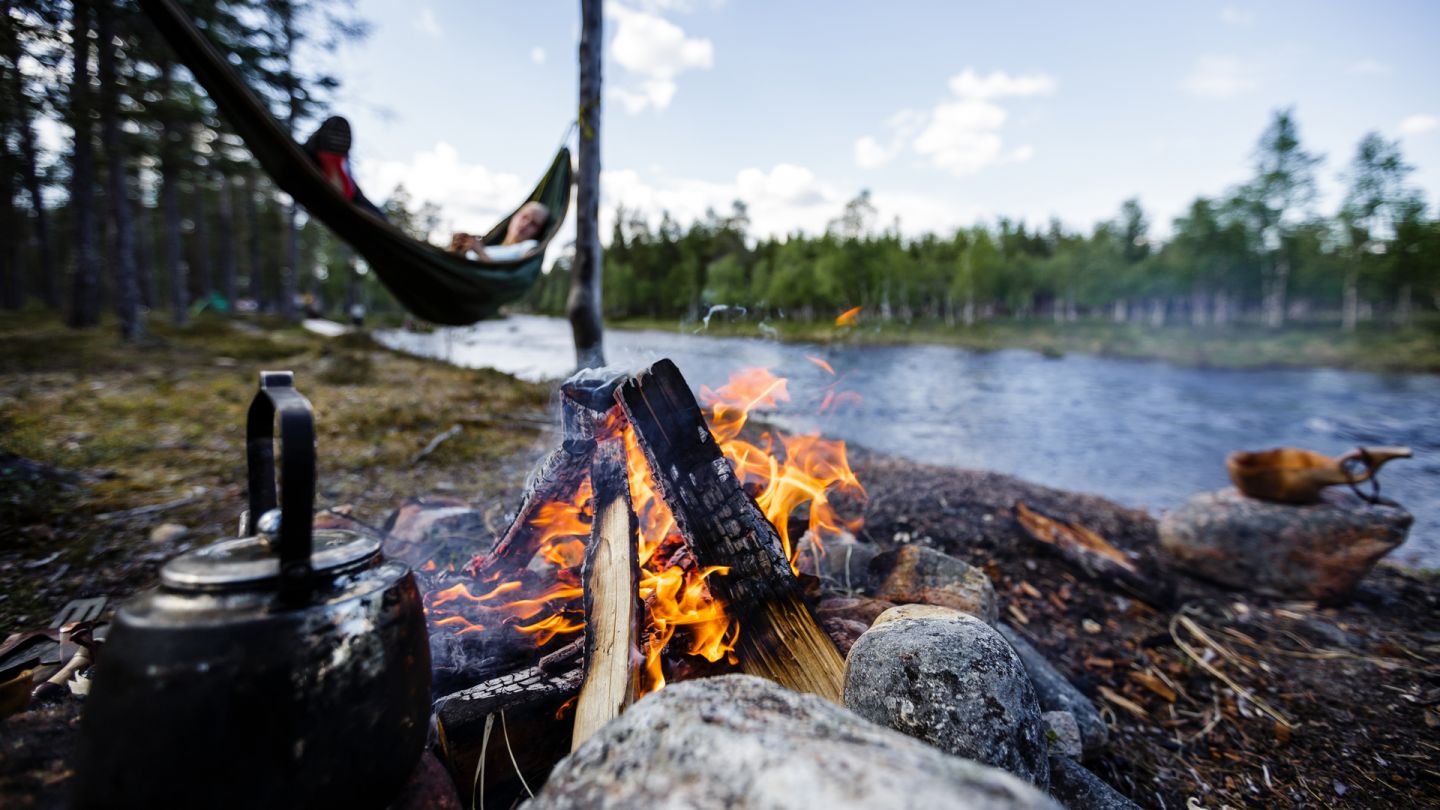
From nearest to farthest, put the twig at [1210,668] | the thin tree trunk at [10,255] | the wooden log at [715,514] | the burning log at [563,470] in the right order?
1. the wooden log at [715,514]
2. the burning log at [563,470]
3. the twig at [1210,668]
4. the thin tree trunk at [10,255]

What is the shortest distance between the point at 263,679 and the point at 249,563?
247 millimetres

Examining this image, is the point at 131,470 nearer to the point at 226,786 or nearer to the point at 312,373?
the point at 226,786

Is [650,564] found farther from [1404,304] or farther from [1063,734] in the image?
[1404,304]

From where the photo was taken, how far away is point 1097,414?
16.5 metres

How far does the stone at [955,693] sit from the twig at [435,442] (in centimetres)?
586

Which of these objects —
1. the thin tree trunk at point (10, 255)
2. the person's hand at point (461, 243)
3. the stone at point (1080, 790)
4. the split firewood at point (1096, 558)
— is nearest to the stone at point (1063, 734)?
the stone at point (1080, 790)

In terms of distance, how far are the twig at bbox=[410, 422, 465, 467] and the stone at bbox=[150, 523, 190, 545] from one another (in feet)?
7.18

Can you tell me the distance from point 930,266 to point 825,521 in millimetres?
55019

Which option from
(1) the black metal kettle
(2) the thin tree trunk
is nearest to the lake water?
(1) the black metal kettle

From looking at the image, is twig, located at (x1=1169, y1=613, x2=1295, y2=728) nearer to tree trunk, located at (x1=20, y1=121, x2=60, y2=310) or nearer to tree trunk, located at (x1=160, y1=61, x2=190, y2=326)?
tree trunk, located at (x1=160, y1=61, x2=190, y2=326)

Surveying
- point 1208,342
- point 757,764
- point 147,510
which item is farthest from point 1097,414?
point 1208,342

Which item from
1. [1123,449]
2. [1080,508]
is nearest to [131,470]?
[1080,508]

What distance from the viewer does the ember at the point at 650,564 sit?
216 cm

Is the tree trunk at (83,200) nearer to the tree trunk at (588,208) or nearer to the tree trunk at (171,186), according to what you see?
the tree trunk at (171,186)
